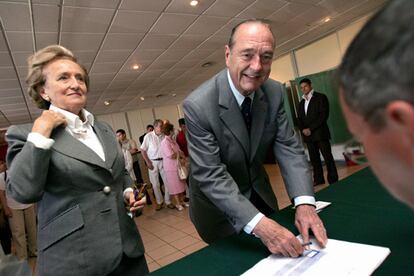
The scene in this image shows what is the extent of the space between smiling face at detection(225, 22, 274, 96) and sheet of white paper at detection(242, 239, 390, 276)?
68cm

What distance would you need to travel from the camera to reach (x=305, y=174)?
122 centimetres

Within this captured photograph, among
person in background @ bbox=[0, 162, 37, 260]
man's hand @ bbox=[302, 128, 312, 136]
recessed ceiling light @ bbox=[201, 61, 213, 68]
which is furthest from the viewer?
recessed ceiling light @ bbox=[201, 61, 213, 68]

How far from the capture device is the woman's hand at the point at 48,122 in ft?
3.24

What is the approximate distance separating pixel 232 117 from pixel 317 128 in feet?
11.9

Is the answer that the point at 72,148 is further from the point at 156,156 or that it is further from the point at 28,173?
the point at 156,156

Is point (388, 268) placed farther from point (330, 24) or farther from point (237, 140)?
point (330, 24)

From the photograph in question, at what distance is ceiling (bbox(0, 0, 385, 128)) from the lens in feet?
11.3

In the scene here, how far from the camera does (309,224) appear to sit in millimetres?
942

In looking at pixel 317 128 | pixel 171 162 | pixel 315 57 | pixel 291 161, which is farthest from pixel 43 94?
pixel 315 57

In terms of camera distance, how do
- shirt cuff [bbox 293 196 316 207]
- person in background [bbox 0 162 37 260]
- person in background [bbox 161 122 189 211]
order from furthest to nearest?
person in background [bbox 161 122 189 211], person in background [bbox 0 162 37 260], shirt cuff [bbox 293 196 316 207]

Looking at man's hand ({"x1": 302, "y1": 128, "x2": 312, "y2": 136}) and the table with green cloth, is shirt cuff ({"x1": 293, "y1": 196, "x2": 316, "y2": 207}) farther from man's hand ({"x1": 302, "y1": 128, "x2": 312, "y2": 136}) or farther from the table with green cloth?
man's hand ({"x1": 302, "y1": 128, "x2": 312, "y2": 136})

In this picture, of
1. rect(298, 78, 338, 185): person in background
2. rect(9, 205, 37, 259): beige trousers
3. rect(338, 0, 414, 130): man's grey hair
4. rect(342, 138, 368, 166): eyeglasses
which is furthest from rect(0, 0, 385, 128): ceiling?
rect(338, 0, 414, 130): man's grey hair

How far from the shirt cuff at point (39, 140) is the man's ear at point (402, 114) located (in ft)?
3.28

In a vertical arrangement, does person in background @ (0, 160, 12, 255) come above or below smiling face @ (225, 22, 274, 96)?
below
